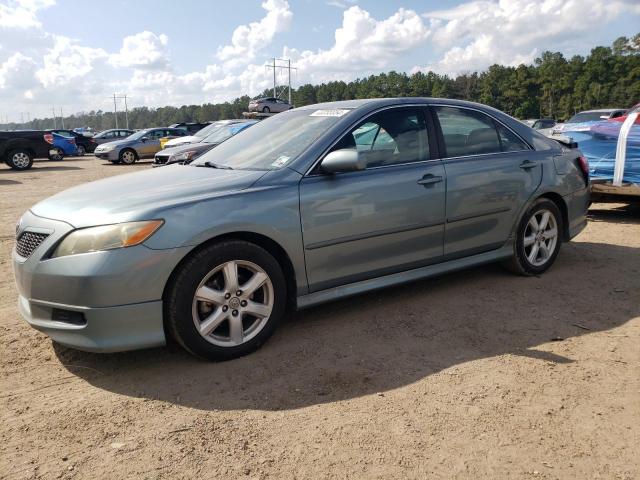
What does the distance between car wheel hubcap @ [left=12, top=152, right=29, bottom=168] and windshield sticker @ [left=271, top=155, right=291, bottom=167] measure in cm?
1814

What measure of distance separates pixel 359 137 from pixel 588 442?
237cm

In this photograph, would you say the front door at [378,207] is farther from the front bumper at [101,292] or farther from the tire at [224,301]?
the front bumper at [101,292]

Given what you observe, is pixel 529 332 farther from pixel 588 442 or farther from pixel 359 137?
pixel 359 137

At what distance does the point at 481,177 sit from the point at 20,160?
61.5ft

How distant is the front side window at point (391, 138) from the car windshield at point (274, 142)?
0.21 m

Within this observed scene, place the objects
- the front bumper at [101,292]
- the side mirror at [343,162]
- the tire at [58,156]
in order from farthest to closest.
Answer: the tire at [58,156] → the side mirror at [343,162] → the front bumper at [101,292]

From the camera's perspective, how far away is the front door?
11.3 ft

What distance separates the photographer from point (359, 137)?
376 cm

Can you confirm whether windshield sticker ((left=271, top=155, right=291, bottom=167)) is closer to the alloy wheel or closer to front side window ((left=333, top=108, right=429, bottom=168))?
front side window ((left=333, top=108, right=429, bottom=168))

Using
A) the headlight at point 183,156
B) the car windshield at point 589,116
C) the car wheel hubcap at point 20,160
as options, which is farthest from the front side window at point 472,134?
the car wheel hubcap at point 20,160

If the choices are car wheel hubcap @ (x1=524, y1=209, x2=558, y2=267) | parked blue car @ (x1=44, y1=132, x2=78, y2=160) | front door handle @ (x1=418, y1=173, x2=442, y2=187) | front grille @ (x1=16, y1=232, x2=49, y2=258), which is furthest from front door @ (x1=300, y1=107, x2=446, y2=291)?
parked blue car @ (x1=44, y1=132, x2=78, y2=160)

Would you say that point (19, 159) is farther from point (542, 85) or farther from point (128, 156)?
point (542, 85)

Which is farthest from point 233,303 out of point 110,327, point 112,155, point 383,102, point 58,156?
point 58,156

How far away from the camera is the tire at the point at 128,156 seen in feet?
70.6
